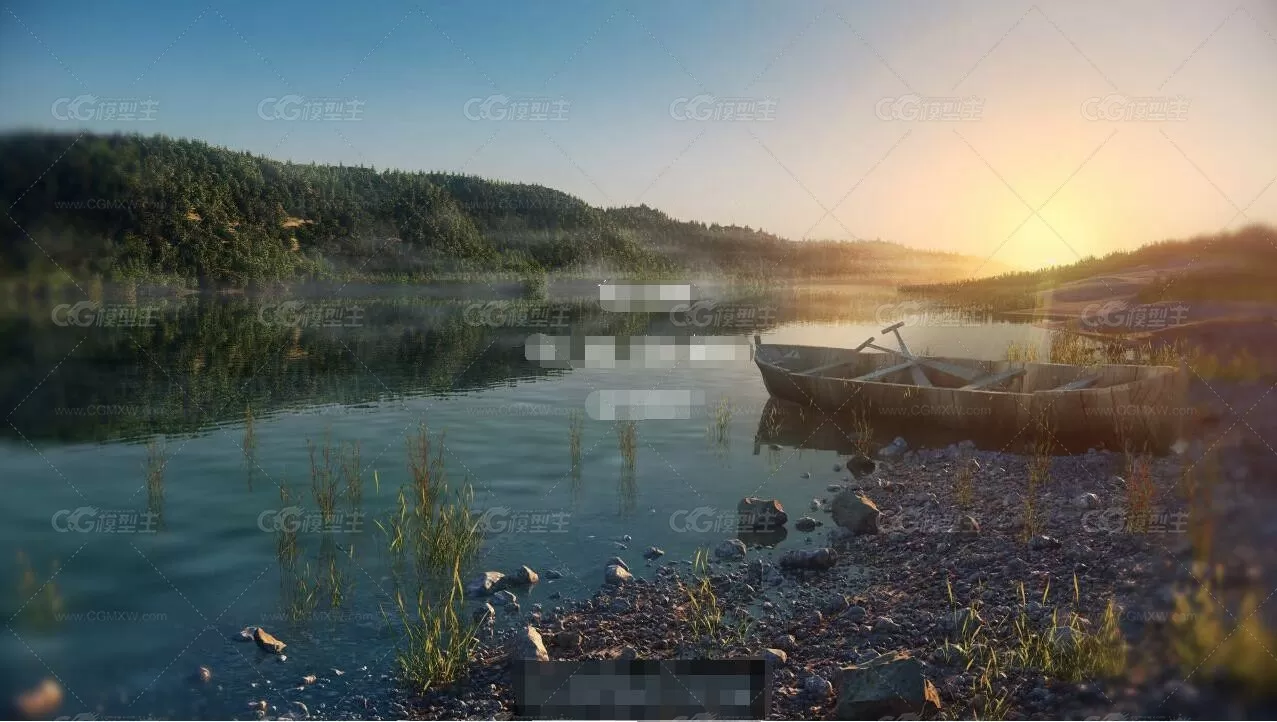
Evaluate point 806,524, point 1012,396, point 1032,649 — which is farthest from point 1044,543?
point 1012,396

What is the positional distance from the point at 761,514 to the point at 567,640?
4.50 metres

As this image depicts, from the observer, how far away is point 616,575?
9.23 meters

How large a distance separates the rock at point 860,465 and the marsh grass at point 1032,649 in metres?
6.90

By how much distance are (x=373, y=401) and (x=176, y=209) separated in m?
80.6

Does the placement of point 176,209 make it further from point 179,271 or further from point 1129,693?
point 1129,693

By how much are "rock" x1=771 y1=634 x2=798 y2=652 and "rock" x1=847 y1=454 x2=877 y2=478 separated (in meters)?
7.07

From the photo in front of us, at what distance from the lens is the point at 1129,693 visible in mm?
5930

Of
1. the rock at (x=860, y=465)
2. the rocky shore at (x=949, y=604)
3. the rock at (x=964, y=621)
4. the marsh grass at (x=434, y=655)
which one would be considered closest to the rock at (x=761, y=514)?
the rocky shore at (x=949, y=604)

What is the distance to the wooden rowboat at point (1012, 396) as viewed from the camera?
13.5m

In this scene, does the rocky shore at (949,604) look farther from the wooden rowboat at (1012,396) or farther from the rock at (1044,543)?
the wooden rowboat at (1012,396)

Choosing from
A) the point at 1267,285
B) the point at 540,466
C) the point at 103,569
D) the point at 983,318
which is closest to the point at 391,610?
the point at 103,569

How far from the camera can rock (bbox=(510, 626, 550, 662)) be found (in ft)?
22.8

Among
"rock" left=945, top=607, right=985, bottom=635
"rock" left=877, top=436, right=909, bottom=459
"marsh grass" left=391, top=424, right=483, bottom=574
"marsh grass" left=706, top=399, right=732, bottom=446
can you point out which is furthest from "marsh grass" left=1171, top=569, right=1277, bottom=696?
"marsh grass" left=706, top=399, right=732, bottom=446

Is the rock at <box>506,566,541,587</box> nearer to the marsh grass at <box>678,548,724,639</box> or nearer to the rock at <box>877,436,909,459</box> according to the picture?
the marsh grass at <box>678,548,724,639</box>
